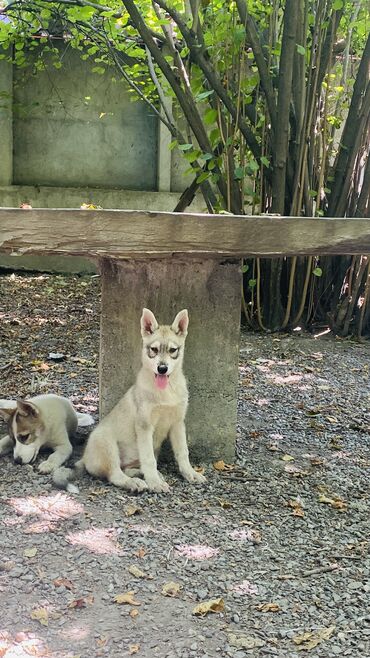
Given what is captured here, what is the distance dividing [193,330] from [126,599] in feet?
6.14

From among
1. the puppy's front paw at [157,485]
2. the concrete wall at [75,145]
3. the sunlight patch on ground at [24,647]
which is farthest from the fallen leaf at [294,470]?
the concrete wall at [75,145]

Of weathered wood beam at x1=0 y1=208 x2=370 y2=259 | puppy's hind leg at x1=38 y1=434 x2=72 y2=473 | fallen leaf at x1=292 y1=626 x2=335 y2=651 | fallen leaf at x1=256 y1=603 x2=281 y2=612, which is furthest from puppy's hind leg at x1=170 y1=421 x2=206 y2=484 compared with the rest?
fallen leaf at x1=292 y1=626 x2=335 y2=651

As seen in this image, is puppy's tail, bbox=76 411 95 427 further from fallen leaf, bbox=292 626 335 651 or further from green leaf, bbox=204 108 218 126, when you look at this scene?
green leaf, bbox=204 108 218 126

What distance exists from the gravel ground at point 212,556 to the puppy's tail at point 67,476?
2.4 inches

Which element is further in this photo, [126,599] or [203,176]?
[203,176]

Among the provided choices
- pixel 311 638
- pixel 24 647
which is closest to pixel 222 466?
pixel 311 638

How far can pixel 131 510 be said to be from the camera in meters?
3.72

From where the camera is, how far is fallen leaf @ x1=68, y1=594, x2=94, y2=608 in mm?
2872

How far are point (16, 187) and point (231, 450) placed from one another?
747 centimetres

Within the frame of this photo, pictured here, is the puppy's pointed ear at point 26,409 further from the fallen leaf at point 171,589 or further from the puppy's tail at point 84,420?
the fallen leaf at point 171,589

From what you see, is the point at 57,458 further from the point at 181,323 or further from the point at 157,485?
the point at 181,323

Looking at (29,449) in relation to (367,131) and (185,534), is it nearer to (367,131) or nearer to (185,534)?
(185,534)

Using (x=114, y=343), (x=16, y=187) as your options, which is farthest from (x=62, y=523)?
(x=16, y=187)

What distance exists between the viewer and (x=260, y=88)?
7.51 m
